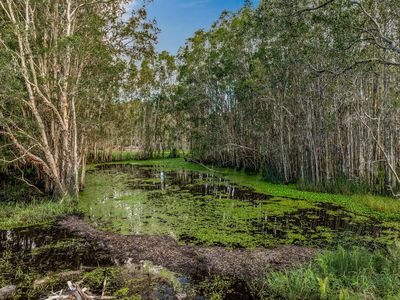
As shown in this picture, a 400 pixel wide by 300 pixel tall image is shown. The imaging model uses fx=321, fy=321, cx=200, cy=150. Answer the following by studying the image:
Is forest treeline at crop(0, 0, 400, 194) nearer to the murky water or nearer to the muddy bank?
the murky water

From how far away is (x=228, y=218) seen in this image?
1410cm

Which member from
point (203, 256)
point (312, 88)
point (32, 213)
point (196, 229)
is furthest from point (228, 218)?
point (312, 88)

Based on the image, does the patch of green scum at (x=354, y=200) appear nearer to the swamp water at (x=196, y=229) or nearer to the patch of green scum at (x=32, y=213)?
the swamp water at (x=196, y=229)

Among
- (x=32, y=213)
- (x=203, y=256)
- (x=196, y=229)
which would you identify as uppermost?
(x=32, y=213)

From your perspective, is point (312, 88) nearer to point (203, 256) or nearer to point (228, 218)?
point (228, 218)

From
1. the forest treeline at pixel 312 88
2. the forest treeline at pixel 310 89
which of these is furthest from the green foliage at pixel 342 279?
the forest treeline at pixel 312 88

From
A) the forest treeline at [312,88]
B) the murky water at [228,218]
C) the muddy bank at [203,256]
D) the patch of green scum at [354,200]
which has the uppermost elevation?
the forest treeline at [312,88]

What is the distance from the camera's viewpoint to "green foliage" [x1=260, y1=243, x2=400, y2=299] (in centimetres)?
658

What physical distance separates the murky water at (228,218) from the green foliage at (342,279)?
2.76 metres

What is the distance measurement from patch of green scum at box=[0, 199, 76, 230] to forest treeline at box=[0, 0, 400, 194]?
69.9 inches

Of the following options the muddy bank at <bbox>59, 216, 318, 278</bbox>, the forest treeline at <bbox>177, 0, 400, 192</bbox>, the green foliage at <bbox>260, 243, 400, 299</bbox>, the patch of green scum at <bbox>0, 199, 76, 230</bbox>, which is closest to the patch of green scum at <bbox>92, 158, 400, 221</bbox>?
the forest treeline at <bbox>177, 0, 400, 192</bbox>

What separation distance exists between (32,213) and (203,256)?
29.1ft

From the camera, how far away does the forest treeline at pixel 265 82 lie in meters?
14.4

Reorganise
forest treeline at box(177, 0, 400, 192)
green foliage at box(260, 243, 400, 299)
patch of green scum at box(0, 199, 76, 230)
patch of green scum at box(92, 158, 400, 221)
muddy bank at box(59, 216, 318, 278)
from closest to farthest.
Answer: green foliage at box(260, 243, 400, 299) < muddy bank at box(59, 216, 318, 278) < forest treeline at box(177, 0, 400, 192) < patch of green scum at box(0, 199, 76, 230) < patch of green scum at box(92, 158, 400, 221)
